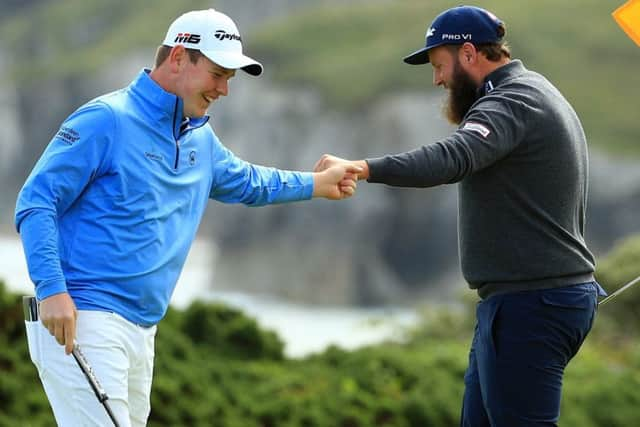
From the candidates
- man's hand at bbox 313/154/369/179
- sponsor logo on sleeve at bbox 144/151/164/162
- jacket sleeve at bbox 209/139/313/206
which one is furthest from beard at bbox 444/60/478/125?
sponsor logo on sleeve at bbox 144/151/164/162

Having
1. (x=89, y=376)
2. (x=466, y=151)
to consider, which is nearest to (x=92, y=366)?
(x=89, y=376)

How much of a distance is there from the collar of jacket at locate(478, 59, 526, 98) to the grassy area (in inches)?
1159

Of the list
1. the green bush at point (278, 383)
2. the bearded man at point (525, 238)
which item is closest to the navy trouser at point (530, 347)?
A: the bearded man at point (525, 238)

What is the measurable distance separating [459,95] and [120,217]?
1.41 m

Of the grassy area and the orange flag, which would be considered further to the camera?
the grassy area

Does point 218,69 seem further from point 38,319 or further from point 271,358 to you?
point 271,358

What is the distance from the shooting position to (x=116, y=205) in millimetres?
3922

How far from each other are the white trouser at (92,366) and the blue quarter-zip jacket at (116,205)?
0.07 metres

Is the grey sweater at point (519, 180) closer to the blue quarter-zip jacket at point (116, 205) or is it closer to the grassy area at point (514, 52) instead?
the blue quarter-zip jacket at point (116, 205)

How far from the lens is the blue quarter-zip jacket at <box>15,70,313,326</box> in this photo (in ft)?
12.4

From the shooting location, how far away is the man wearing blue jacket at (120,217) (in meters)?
3.78

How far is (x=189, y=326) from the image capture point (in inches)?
343

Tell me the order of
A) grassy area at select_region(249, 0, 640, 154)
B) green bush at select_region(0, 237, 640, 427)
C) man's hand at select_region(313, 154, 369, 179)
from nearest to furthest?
man's hand at select_region(313, 154, 369, 179)
green bush at select_region(0, 237, 640, 427)
grassy area at select_region(249, 0, 640, 154)

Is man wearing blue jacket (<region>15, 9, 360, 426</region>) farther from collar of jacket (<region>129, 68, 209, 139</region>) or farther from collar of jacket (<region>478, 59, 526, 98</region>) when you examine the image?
collar of jacket (<region>478, 59, 526, 98</region>)
